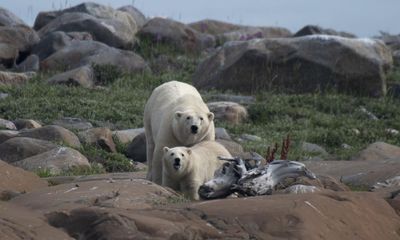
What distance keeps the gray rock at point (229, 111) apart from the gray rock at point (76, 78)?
3145mm

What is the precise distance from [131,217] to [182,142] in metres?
5.21

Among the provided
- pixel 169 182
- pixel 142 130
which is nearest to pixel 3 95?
pixel 142 130

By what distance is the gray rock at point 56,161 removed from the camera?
13.2 m

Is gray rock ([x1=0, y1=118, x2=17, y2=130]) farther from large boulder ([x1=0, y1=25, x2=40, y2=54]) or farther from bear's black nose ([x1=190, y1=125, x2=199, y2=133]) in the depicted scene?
large boulder ([x1=0, y1=25, x2=40, y2=54])

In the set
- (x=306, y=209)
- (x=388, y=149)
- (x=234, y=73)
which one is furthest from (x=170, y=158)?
(x=234, y=73)

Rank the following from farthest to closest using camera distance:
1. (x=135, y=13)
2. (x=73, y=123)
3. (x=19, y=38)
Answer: (x=135, y=13), (x=19, y=38), (x=73, y=123)

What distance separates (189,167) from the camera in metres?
11.2

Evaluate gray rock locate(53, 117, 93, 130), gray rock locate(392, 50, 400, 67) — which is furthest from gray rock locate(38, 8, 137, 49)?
gray rock locate(53, 117, 93, 130)

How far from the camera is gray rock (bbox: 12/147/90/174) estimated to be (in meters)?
13.2

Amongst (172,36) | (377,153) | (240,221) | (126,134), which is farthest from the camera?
(172,36)

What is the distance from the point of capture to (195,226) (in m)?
7.68

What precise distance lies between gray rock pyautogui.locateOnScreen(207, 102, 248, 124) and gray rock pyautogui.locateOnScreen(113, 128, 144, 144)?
7.64 ft

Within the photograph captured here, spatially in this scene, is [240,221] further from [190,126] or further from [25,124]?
[25,124]

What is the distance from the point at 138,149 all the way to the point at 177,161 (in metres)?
4.88
